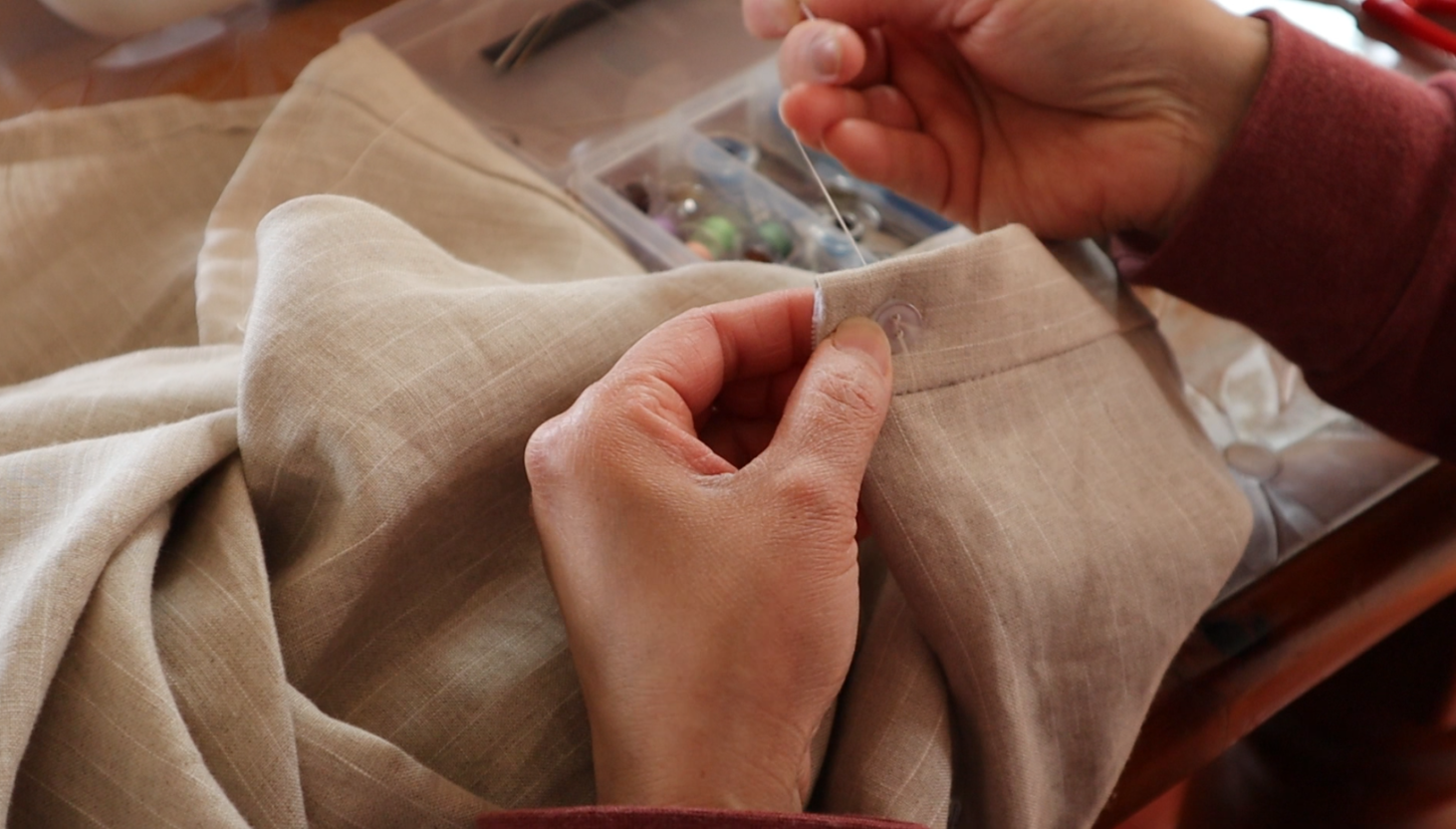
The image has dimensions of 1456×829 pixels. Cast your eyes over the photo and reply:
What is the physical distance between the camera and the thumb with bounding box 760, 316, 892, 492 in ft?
1.37

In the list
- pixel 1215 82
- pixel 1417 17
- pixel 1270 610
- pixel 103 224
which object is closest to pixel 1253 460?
pixel 1270 610

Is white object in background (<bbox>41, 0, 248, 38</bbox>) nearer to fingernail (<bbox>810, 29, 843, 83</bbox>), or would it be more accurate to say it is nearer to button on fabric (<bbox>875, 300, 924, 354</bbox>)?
fingernail (<bbox>810, 29, 843, 83</bbox>)

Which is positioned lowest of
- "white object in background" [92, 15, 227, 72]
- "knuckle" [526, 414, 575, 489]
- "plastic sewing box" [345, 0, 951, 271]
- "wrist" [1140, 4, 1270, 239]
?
"plastic sewing box" [345, 0, 951, 271]

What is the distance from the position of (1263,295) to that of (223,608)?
0.59 meters

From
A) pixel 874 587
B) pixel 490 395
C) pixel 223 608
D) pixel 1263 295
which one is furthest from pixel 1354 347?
pixel 223 608

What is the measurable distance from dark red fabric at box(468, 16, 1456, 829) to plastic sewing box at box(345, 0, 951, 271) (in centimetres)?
28

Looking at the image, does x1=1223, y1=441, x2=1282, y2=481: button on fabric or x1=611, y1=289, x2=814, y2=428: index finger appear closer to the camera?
x1=611, y1=289, x2=814, y2=428: index finger

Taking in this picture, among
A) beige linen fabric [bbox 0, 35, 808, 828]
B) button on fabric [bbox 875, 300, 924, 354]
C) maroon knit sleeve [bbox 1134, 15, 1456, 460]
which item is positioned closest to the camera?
beige linen fabric [bbox 0, 35, 808, 828]

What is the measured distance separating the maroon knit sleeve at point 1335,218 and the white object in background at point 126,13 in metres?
0.69

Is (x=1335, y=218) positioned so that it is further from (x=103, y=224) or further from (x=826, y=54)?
(x=103, y=224)

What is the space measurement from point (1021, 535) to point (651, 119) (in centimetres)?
57

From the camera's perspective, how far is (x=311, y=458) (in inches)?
16.7

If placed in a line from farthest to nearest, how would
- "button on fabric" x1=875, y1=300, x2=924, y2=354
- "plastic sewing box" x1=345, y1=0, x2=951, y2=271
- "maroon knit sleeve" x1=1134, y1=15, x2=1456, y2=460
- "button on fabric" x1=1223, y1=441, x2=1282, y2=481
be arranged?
"plastic sewing box" x1=345, y1=0, x2=951, y2=271 < "button on fabric" x1=1223, y1=441, x2=1282, y2=481 < "maroon knit sleeve" x1=1134, y1=15, x2=1456, y2=460 < "button on fabric" x1=875, y1=300, x2=924, y2=354

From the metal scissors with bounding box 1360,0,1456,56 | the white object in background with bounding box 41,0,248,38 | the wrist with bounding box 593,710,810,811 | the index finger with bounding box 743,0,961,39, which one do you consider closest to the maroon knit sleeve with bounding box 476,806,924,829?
the wrist with bounding box 593,710,810,811
